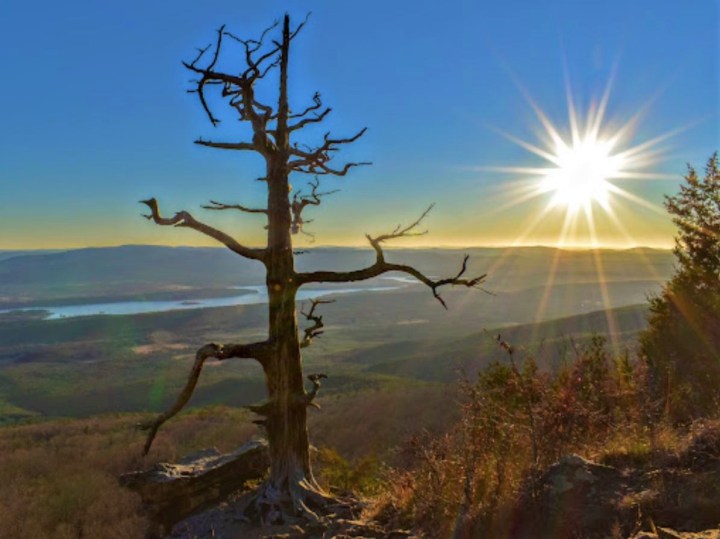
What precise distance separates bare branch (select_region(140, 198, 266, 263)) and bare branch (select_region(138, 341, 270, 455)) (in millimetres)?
1881

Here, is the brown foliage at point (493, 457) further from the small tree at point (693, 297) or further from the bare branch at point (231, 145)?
the small tree at point (693, 297)

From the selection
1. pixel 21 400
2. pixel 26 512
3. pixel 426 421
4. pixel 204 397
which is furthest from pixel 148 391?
pixel 26 512

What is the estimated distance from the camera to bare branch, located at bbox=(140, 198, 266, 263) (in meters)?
9.38

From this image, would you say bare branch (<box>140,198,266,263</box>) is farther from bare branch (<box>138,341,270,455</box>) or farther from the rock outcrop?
the rock outcrop

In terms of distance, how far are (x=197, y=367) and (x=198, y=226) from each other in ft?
8.93

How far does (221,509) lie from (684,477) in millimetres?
7969

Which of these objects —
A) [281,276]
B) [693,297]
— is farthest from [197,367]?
[693,297]

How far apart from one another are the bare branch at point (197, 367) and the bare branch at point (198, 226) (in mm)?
1881

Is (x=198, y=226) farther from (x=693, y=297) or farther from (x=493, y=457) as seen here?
(x=693, y=297)

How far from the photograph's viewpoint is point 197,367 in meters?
8.66

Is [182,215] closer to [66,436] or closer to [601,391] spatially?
[601,391]

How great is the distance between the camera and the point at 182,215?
32.0 feet

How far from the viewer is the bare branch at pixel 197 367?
28.2 ft

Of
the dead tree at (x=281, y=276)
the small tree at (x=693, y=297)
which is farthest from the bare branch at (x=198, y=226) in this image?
the small tree at (x=693, y=297)
